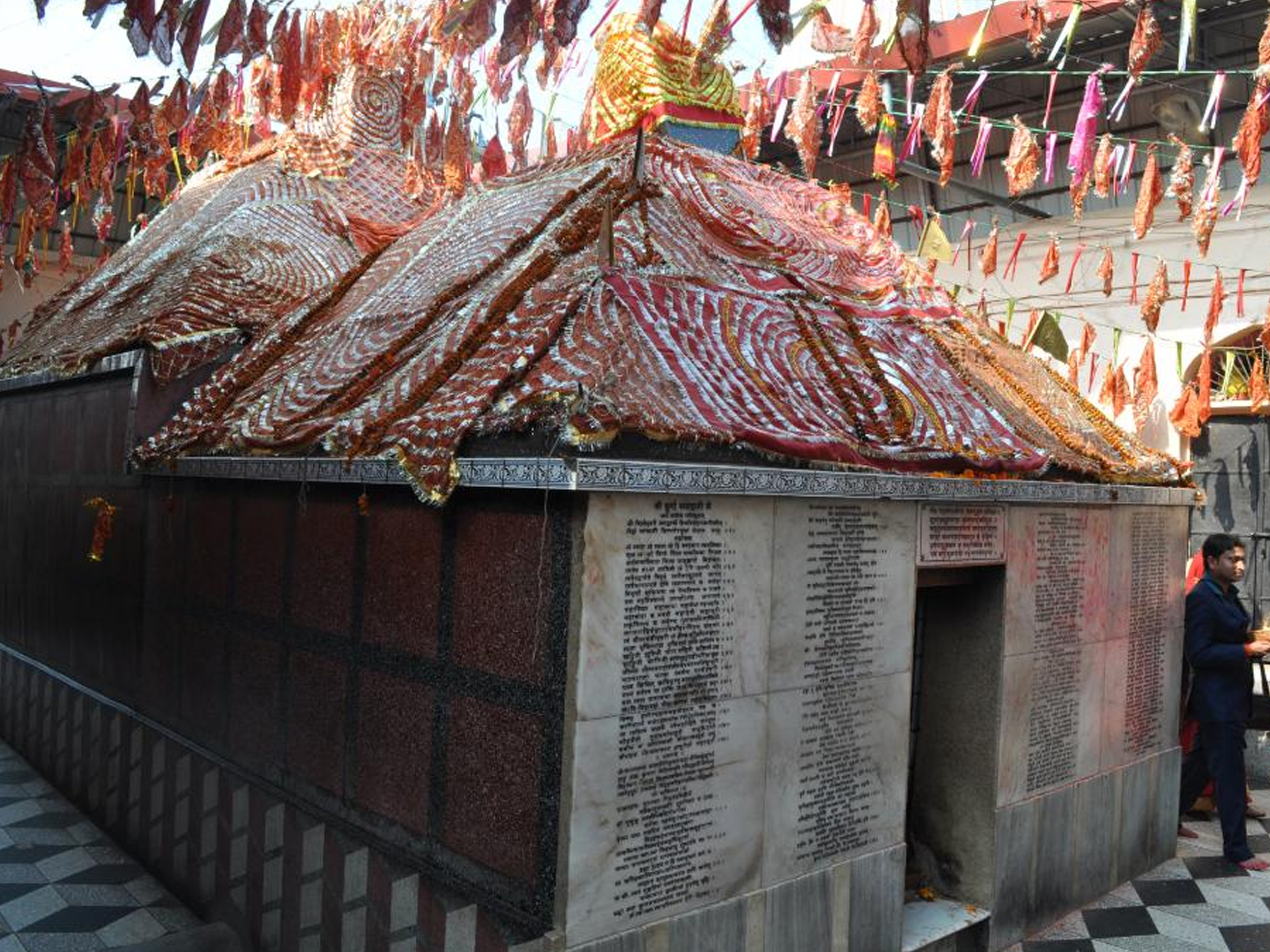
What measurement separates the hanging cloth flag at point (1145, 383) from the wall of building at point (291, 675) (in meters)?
9.08

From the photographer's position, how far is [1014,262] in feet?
36.2

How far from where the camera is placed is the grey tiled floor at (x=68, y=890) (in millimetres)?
4566

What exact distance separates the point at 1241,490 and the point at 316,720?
10194mm

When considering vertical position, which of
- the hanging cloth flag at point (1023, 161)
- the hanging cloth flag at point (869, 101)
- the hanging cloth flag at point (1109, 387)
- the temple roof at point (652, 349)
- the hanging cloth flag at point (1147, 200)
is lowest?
the temple roof at point (652, 349)

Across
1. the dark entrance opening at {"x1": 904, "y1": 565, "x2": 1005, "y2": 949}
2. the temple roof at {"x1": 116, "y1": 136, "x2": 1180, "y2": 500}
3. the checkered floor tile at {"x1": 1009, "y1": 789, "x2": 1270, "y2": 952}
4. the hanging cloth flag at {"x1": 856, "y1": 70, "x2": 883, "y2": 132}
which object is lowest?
the checkered floor tile at {"x1": 1009, "y1": 789, "x2": 1270, "y2": 952}

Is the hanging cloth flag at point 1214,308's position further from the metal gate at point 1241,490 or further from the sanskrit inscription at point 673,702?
the sanskrit inscription at point 673,702

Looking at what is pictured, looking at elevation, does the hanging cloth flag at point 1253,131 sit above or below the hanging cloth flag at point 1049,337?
above

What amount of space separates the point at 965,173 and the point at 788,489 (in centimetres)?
1067

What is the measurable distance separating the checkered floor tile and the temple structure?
15 centimetres

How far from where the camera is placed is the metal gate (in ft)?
35.6

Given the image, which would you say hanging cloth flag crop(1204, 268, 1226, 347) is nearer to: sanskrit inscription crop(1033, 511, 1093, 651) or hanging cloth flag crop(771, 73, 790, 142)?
hanging cloth flag crop(771, 73, 790, 142)

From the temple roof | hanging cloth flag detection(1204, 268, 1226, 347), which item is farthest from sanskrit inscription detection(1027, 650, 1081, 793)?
hanging cloth flag detection(1204, 268, 1226, 347)

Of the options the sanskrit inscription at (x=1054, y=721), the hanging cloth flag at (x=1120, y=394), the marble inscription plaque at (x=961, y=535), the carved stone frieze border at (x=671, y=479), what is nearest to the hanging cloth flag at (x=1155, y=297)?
the hanging cloth flag at (x=1120, y=394)

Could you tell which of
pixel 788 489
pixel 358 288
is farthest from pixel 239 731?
pixel 788 489
